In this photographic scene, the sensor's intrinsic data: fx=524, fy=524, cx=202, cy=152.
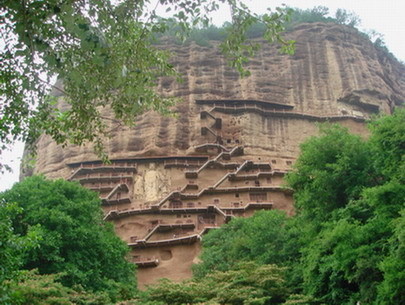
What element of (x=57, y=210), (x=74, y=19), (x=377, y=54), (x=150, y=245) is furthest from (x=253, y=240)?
(x=377, y=54)

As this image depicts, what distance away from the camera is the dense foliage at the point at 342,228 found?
14.2m

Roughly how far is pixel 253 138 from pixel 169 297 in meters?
23.9

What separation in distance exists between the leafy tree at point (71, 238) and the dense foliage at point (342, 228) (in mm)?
4205

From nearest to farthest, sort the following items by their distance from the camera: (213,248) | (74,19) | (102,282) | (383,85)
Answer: (74,19) < (102,282) < (213,248) < (383,85)

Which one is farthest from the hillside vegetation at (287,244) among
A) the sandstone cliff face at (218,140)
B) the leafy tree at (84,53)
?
the sandstone cliff face at (218,140)

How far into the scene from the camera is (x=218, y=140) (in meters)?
37.7

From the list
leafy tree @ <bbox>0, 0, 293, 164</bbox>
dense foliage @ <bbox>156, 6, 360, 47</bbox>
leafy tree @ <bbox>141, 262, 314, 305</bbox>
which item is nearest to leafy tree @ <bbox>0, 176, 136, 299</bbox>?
leafy tree @ <bbox>141, 262, 314, 305</bbox>

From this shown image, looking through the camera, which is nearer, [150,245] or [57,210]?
[57,210]

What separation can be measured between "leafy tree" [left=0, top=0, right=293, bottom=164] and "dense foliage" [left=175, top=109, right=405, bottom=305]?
7.80 metres

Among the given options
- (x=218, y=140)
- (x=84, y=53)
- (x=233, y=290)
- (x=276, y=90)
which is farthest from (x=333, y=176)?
(x=276, y=90)

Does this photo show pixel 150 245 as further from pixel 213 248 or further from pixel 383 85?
pixel 383 85

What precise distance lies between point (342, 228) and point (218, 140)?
22.6 metres

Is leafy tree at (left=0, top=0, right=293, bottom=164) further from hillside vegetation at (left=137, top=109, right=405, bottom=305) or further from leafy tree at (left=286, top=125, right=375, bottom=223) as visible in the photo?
leafy tree at (left=286, top=125, right=375, bottom=223)

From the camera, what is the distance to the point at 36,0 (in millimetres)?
6340
